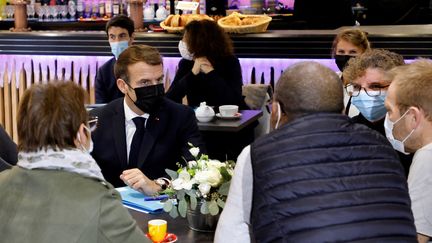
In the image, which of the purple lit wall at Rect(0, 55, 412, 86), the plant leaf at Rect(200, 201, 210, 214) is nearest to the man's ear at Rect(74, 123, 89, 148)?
the plant leaf at Rect(200, 201, 210, 214)

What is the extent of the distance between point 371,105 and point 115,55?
9.13ft

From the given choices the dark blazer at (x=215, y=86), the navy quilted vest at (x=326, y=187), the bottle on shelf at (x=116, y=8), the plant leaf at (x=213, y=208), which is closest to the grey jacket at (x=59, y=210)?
the navy quilted vest at (x=326, y=187)

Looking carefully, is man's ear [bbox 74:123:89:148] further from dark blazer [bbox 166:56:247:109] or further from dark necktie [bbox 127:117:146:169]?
dark blazer [bbox 166:56:247:109]

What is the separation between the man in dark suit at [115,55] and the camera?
17.5 ft

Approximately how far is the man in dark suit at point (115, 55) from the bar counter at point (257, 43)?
54 cm

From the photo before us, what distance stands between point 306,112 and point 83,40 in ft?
15.2

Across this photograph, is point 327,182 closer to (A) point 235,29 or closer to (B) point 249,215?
(B) point 249,215

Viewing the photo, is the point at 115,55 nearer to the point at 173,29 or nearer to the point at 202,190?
the point at 173,29

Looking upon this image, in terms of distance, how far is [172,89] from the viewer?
5328mm

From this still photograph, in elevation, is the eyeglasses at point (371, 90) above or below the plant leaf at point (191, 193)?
above

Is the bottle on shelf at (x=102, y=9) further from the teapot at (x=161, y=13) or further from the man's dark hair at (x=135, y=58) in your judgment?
the man's dark hair at (x=135, y=58)

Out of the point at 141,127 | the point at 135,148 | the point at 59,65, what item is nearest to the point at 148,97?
the point at 141,127

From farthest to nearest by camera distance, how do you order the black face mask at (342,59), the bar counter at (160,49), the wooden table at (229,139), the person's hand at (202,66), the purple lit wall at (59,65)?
1. the purple lit wall at (59,65)
2. the bar counter at (160,49)
3. the person's hand at (202,66)
4. the wooden table at (229,139)
5. the black face mask at (342,59)

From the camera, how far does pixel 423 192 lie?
2.32m
